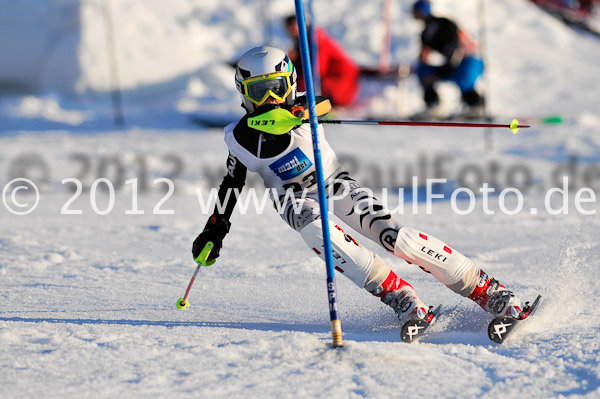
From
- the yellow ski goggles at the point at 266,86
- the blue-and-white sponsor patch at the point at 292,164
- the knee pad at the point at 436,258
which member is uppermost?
the yellow ski goggles at the point at 266,86

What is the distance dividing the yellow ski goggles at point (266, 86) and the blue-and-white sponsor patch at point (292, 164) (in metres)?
0.31

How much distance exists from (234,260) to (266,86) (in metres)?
2.23

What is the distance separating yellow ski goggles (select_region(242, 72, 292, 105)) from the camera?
3.94 metres

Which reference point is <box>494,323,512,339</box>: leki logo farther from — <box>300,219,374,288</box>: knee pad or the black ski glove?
the black ski glove

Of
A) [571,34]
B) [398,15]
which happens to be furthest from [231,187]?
[571,34]

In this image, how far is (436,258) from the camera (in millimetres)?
3809

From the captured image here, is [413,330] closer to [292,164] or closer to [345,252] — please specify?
[345,252]

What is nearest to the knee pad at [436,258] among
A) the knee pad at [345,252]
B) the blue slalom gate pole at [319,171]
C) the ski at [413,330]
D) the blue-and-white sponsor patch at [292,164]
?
the knee pad at [345,252]

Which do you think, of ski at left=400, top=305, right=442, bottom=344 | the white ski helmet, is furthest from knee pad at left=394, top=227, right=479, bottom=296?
the white ski helmet

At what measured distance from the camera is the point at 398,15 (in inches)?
637

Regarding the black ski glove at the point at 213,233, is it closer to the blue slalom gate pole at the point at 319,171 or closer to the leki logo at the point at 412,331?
the blue slalom gate pole at the point at 319,171

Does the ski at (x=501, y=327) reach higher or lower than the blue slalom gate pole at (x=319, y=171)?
lower

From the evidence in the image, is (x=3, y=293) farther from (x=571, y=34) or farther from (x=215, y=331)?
(x=571, y=34)

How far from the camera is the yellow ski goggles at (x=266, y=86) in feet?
12.9
